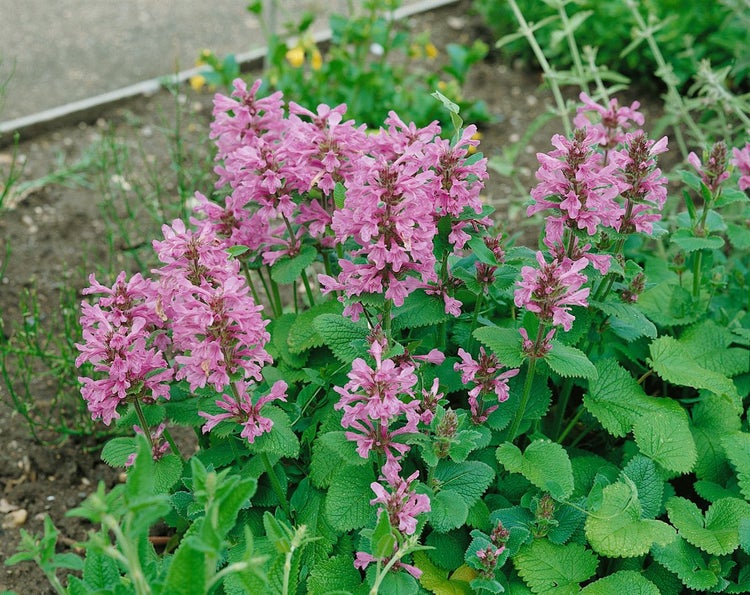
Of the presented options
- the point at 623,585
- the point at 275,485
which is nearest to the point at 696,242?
the point at 623,585

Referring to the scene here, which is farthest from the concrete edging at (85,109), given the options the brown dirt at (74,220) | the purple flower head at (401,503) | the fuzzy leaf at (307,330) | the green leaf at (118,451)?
the purple flower head at (401,503)

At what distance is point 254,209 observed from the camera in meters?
2.16

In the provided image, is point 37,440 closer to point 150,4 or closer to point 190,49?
point 190,49

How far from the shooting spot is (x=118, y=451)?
1940 mm

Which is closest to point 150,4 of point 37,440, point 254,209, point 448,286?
point 37,440

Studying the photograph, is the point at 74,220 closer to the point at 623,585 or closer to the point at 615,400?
the point at 615,400

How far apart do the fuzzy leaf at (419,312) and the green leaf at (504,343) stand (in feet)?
0.34

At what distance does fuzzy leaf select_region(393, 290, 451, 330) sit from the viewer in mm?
1917

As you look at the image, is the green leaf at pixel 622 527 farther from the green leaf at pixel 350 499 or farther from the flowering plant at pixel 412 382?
the green leaf at pixel 350 499

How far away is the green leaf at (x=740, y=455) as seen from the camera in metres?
2.03

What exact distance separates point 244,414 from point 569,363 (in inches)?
26.3

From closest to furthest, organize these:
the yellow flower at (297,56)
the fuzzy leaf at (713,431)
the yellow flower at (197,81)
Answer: the fuzzy leaf at (713,431)
the yellow flower at (297,56)
the yellow flower at (197,81)

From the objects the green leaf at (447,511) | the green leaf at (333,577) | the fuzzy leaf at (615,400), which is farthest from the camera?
the fuzzy leaf at (615,400)

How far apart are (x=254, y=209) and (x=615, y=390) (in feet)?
3.20
